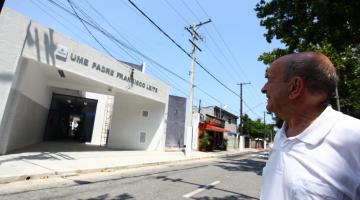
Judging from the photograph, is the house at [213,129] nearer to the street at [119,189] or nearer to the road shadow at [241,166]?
the road shadow at [241,166]

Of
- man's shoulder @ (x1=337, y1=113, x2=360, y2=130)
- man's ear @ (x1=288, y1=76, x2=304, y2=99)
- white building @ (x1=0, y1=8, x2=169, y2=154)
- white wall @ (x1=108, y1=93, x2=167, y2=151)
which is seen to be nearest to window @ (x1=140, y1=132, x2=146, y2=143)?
white building @ (x1=0, y1=8, x2=169, y2=154)

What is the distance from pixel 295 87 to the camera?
5.22 ft

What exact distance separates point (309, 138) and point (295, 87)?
0.30 m

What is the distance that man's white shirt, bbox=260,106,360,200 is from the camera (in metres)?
1.31

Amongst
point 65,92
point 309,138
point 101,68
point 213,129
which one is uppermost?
point 65,92

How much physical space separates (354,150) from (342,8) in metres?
7.01

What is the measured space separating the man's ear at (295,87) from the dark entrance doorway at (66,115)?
24037 mm

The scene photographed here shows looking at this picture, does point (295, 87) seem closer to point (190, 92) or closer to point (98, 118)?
point (190, 92)

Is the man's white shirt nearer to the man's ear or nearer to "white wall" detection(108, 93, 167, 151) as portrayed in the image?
the man's ear

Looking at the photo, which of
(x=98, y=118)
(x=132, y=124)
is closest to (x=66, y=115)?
(x=98, y=118)

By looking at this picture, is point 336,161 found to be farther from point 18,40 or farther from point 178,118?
point 178,118

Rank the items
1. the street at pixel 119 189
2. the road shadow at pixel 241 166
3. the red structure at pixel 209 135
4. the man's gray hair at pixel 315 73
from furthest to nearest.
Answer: the red structure at pixel 209 135 → the road shadow at pixel 241 166 → the street at pixel 119 189 → the man's gray hair at pixel 315 73

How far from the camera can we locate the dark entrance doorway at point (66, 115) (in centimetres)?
2485

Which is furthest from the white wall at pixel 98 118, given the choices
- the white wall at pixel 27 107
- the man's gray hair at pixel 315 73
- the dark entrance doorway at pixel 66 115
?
the man's gray hair at pixel 315 73
